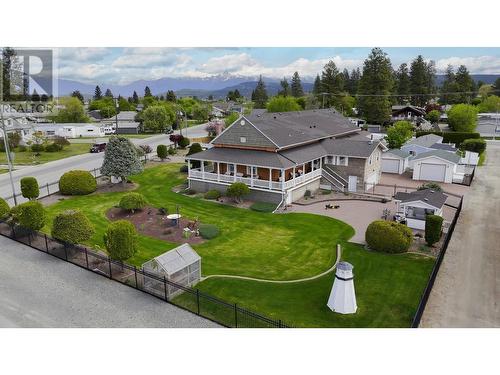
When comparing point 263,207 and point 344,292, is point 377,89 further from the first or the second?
point 344,292

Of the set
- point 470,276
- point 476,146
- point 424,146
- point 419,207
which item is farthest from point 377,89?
point 470,276

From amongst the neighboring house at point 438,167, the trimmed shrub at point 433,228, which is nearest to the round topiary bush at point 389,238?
the trimmed shrub at point 433,228

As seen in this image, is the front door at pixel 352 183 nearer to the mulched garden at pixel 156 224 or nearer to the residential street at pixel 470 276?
the residential street at pixel 470 276

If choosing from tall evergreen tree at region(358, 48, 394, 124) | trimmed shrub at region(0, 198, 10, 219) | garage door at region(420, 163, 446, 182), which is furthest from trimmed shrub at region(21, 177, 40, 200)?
tall evergreen tree at region(358, 48, 394, 124)

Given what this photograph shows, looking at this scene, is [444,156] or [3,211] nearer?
[3,211]

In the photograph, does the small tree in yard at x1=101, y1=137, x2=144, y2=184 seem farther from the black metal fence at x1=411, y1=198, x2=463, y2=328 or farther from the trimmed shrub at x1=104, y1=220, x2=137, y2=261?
the black metal fence at x1=411, y1=198, x2=463, y2=328

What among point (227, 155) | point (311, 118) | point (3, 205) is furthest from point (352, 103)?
point (3, 205)
